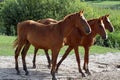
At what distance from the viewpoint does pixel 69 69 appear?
45.3 ft

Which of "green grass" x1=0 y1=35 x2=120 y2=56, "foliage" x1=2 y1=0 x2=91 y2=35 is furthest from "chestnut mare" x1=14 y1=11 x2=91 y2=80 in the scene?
"foliage" x1=2 y1=0 x2=91 y2=35

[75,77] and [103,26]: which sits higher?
[103,26]

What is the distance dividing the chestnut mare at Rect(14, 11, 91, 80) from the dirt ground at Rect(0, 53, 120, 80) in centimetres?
50

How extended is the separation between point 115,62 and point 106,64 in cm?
61

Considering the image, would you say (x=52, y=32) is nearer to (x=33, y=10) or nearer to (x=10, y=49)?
(x=10, y=49)

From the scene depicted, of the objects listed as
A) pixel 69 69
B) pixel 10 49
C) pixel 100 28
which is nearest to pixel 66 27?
pixel 100 28

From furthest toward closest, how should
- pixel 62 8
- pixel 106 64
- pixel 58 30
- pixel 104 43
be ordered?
pixel 62 8 < pixel 104 43 < pixel 106 64 < pixel 58 30

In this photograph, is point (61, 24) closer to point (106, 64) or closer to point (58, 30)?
point (58, 30)

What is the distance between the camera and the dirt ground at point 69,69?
12.2 meters

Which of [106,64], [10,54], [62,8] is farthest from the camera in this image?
[62,8]

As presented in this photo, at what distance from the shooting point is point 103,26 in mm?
12695

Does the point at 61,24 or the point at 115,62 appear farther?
the point at 115,62

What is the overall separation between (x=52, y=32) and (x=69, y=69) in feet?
8.16

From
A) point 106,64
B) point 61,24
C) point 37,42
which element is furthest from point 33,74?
point 106,64
